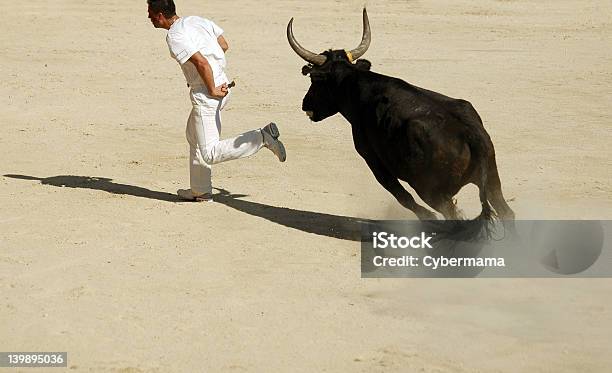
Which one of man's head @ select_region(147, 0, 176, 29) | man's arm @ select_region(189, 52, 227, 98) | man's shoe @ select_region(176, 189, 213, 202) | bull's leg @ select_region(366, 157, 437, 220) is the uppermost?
man's head @ select_region(147, 0, 176, 29)

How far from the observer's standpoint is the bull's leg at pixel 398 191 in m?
9.17

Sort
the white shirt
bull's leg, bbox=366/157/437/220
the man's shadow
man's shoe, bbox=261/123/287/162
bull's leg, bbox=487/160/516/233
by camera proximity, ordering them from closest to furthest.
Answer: bull's leg, bbox=487/160/516/233
bull's leg, bbox=366/157/437/220
the man's shadow
the white shirt
man's shoe, bbox=261/123/287/162

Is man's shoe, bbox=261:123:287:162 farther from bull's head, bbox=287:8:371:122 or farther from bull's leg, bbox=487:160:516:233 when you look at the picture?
bull's leg, bbox=487:160:516:233

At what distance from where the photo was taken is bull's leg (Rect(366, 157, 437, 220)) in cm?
917

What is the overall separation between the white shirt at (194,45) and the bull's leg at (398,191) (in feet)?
5.35

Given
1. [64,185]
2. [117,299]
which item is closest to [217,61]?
[64,185]

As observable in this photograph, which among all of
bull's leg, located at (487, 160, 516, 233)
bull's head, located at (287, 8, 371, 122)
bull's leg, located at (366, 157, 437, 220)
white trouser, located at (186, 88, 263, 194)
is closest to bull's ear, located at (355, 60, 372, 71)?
bull's head, located at (287, 8, 371, 122)

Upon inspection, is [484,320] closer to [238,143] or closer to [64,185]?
[238,143]

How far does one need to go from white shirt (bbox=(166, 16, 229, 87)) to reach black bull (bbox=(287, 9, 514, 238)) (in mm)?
913

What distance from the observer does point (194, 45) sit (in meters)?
9.80

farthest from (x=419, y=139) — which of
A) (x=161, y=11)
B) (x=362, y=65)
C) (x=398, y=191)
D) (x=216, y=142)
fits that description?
(x=161, y=11)

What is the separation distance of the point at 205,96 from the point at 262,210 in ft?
3.50

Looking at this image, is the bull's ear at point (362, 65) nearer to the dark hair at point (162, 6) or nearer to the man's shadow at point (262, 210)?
the man's shadow at point (262, 210)

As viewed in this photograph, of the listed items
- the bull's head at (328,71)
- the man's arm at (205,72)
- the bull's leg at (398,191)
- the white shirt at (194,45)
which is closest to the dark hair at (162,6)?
the white shirt at (194,45)
